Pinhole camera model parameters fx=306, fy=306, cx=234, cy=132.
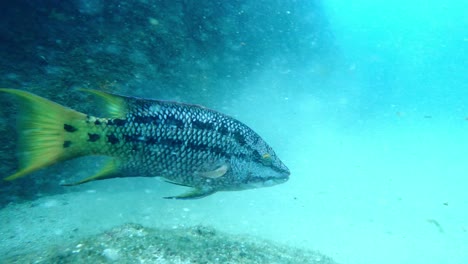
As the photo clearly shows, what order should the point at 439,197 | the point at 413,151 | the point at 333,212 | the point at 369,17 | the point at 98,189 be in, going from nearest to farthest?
1. the point at 98,189
2. the point at 333,212
3. the point at 439,197
4. the point at 369,17
5. the point at 413,151

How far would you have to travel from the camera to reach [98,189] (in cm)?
893

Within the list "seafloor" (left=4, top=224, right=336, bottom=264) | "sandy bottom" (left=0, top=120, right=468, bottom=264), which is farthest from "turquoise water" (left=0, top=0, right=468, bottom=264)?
"seafloor" (left=4, top=224, right=336, bottom=264)

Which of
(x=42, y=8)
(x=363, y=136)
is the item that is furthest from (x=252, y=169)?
(x=363, y=136)

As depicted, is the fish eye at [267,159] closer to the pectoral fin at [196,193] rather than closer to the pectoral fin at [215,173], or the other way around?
the pectoral fin at [215,173]

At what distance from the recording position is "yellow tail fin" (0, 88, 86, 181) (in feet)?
6.81

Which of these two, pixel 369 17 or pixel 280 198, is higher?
pixel 369 17

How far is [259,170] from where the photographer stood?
280 centimetres

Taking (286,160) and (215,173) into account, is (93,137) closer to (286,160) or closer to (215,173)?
(215,173)

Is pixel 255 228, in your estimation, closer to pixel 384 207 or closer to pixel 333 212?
pixel 333 212

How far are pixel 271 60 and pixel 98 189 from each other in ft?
23.6

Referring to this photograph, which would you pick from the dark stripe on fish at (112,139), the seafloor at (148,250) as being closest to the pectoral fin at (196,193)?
the dark stripe on fish at (112,139)

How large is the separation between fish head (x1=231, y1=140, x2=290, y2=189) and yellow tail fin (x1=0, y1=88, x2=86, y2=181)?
1.33 m

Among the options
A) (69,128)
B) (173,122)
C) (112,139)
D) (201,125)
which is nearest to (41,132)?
(69,128)

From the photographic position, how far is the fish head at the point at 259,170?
272 cm
